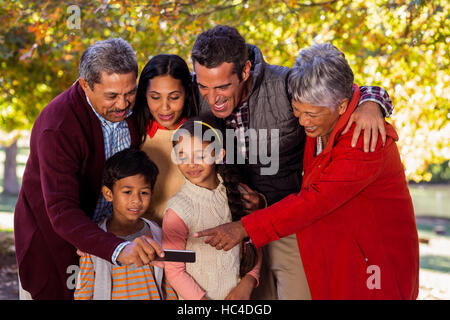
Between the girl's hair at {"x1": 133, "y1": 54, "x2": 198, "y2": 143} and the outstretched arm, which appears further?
the girl's hair at {"x1": 133, "y1": 54, "x2": 198, "y2": 143}

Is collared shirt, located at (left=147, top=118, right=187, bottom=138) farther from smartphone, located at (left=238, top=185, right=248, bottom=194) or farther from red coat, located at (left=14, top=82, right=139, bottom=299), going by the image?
smartphone, located at (left=238, top=185, right=248, bottom=194)

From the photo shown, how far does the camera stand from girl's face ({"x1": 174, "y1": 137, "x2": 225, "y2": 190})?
3035 mm

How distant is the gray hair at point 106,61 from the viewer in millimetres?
2857

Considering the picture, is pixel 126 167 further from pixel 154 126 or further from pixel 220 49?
pixel 220 49

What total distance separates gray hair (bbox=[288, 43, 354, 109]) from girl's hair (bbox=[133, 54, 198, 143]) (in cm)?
67

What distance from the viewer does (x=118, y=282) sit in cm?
295

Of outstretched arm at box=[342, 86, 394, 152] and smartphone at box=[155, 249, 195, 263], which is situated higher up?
outstretched arm at box=[342, 86, 394, 152]

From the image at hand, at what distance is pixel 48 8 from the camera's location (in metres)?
5.64

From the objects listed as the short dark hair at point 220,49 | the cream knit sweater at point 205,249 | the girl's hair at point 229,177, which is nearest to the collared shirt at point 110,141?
the girl's hair at point 229,177

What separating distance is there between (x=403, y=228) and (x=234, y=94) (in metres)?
1.20

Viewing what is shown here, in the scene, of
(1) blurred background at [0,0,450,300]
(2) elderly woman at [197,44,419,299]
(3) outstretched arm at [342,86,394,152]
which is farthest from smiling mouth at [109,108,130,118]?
(1) blurred background at [0,0,450,300]

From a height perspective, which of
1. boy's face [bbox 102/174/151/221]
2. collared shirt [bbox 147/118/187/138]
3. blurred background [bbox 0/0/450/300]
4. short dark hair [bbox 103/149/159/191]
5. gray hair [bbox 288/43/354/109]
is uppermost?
blurred background [bbox 0/0/450/300]

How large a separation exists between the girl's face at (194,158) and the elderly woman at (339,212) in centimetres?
37

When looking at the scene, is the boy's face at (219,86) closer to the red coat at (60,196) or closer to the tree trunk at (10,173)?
the red coat at (60,196)
